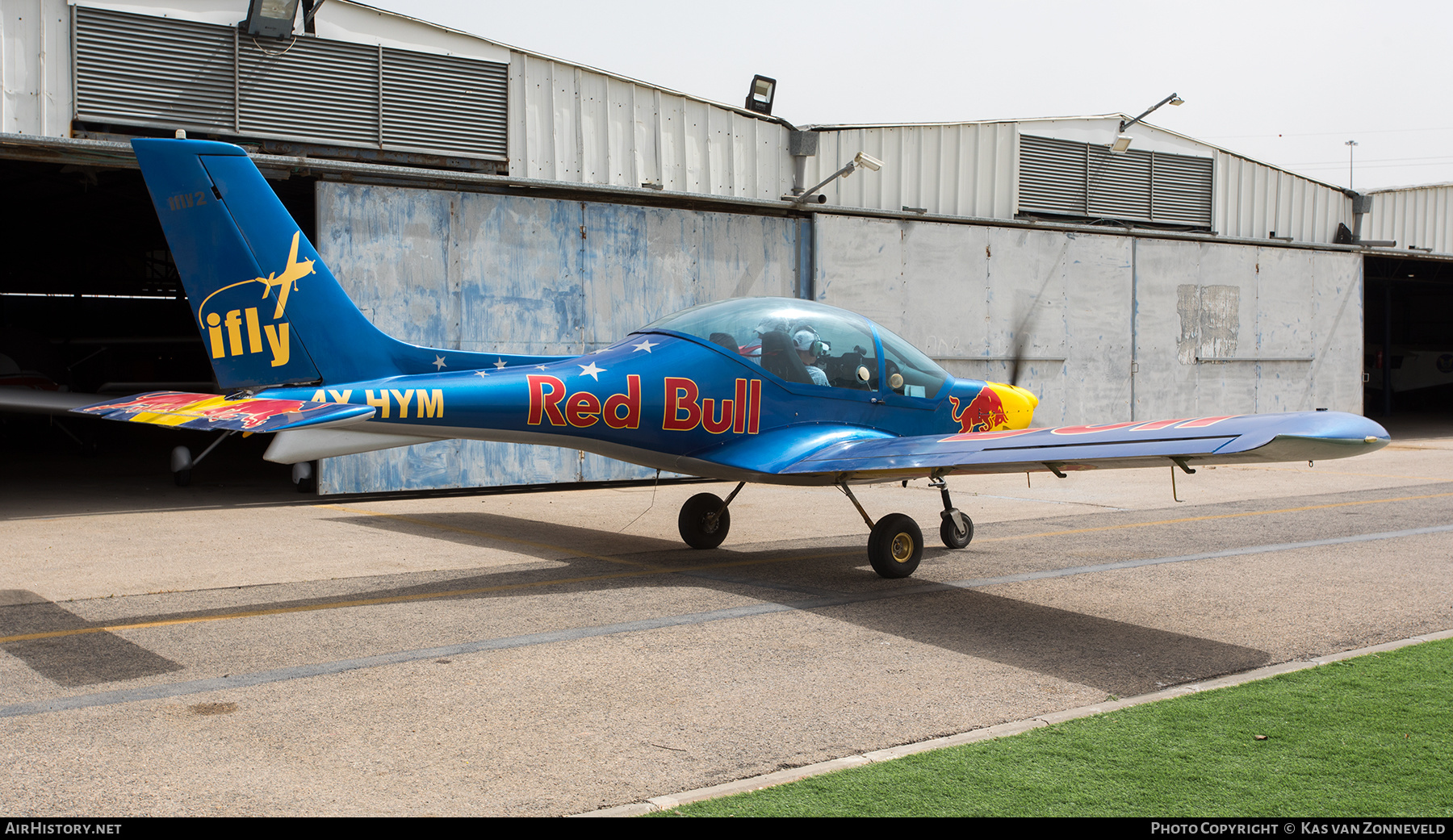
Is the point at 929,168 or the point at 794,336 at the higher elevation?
the point at 929,168

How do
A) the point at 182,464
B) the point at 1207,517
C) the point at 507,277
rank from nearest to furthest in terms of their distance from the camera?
1. the point at 1207,517
2. the point at 507,277
3. the point at 182,464

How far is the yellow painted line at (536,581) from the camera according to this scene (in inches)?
263

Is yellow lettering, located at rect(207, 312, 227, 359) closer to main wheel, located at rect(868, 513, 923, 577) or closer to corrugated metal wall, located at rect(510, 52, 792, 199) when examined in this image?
main wheel, located at rect(868, 513, 923, 577)

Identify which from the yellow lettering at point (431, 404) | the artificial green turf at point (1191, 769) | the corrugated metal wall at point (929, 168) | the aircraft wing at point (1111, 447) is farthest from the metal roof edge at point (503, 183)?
the artificial green turf at point (1191, 769)

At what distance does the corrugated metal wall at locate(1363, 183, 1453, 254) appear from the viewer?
2623cm

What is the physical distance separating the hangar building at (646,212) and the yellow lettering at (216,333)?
608 cm

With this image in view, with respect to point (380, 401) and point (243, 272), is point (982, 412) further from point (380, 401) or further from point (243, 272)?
point (243, 272)

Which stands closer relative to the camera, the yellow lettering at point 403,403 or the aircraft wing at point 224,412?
the aircraft wing at point 224,412

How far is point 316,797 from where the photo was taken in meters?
3.84

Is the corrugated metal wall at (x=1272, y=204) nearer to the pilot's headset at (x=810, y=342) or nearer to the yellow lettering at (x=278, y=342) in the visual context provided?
the pilot's headset at (x=810, y=342)

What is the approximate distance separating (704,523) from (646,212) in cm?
755

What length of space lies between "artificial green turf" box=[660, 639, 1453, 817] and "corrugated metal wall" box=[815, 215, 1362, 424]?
42.7 feet

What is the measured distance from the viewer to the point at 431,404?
759cm

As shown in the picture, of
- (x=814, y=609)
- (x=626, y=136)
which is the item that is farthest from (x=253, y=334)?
(x=626, y=136)
